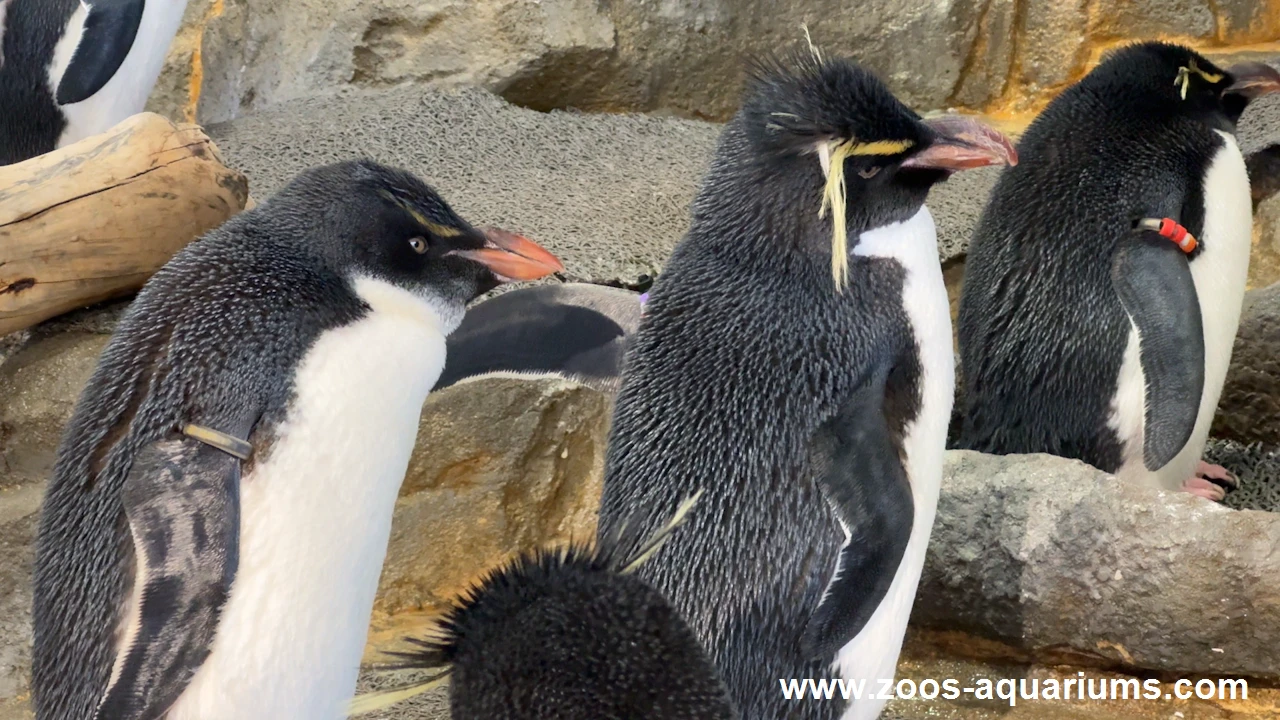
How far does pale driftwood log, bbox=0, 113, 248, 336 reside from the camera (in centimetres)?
239

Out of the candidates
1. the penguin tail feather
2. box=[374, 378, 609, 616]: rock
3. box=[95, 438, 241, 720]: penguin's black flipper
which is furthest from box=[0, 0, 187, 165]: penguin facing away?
the penguin tail feather

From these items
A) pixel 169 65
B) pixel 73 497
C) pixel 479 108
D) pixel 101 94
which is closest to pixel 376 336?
pixel 73 497

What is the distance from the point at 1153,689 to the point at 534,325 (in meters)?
1.19

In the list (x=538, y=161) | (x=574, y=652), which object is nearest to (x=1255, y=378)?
(x=538, y=161)

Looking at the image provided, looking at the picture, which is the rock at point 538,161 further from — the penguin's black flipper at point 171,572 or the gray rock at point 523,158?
the penguin's black flipper at point 171,572

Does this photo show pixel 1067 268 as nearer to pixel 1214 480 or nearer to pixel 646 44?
pixel 1214 480

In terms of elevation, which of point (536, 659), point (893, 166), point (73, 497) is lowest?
point (73, 497)

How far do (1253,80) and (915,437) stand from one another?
1.51 metres

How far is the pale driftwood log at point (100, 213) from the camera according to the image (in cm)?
239

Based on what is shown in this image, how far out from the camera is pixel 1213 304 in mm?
2615

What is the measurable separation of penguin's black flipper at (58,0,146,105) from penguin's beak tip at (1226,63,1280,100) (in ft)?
9.34

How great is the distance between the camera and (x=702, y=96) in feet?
13.9

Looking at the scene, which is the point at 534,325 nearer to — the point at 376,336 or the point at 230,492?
the point at 376,336

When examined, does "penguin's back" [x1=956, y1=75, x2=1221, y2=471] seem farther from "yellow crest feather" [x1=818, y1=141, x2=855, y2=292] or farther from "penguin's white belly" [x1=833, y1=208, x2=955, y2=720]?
"yellow crest feather" [x1=818, y1=141, x2=855, y2=292]
